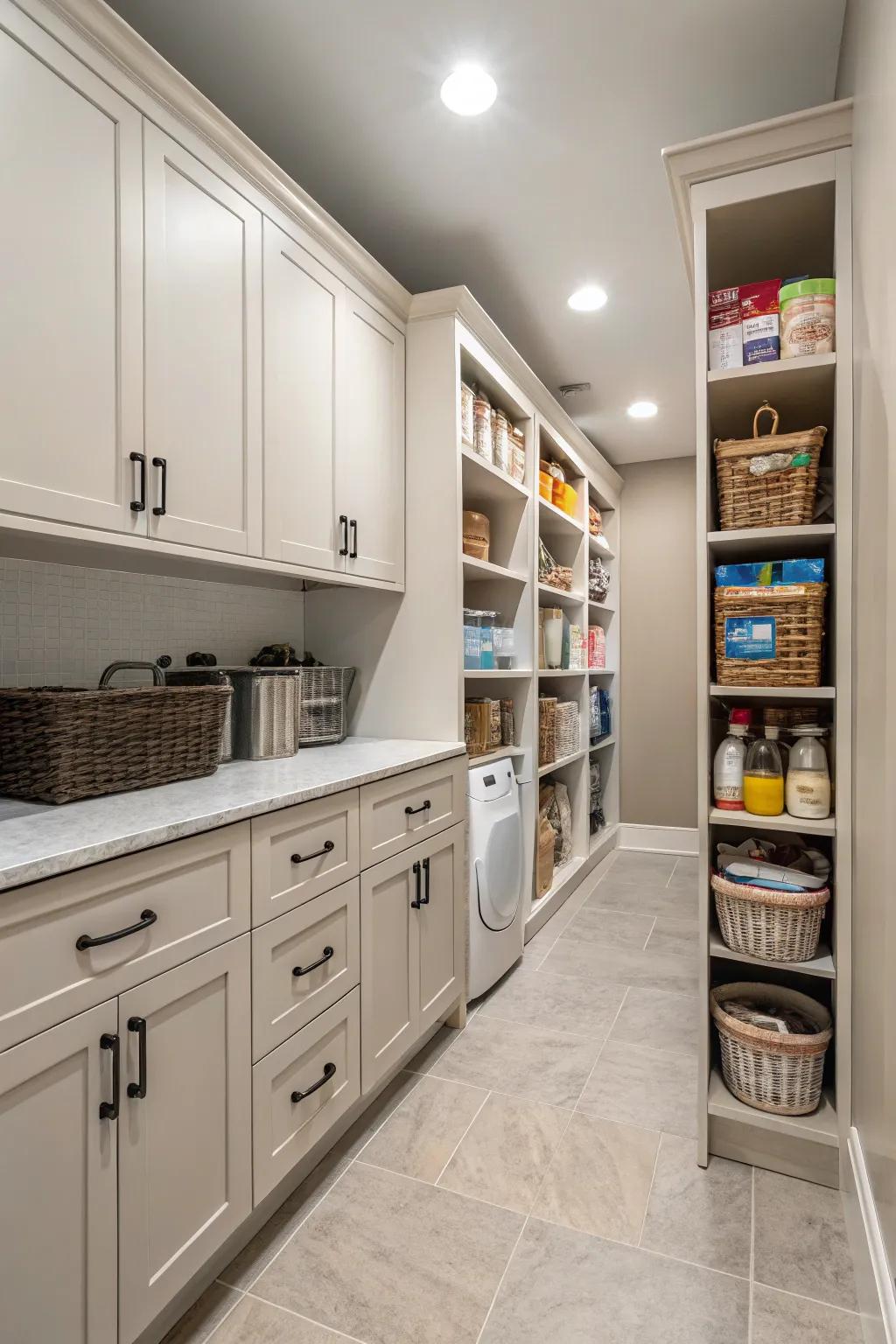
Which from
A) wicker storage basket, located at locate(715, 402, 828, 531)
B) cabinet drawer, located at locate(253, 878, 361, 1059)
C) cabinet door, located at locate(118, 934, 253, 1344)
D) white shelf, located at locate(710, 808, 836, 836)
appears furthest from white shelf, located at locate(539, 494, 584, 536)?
cabinet door, located at locate(118, 934, 253, 1344)

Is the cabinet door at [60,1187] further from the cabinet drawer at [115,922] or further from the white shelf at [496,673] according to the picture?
the white shelf at [496,673]

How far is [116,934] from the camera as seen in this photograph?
1.11 metres

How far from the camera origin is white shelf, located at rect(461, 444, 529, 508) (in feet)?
8.59

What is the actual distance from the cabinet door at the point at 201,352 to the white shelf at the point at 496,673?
1.00 meters

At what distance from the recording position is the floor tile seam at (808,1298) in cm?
138

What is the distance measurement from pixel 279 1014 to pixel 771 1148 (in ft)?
4.12

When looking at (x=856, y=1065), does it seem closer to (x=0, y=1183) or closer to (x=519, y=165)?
(x=0, y=1183)

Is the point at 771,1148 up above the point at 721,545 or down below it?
below

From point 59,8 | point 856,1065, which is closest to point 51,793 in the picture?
point 59,8

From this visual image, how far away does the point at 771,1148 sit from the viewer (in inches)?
69.5

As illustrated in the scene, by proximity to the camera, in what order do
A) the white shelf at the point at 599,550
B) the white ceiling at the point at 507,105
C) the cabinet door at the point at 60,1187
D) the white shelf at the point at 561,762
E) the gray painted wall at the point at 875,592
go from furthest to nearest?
the white shelf at the point at 599,550, the white shelf at the point at 561,762, the white ceiling at the point at 507,105, the gray painted wall at the point at 875,592, the cabinet door at the point at 60,1187

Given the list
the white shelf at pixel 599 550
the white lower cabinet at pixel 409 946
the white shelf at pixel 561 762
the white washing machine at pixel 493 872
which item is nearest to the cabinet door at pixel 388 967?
the white lower cabinet at pixel 409 946

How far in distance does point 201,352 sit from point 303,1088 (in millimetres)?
1674

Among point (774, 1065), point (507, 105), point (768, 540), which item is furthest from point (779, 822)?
point (507, 105)
